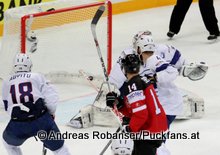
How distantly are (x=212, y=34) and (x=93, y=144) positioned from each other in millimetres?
3094

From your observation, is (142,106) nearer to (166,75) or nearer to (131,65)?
(131,65)

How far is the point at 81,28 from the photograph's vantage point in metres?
A: 6.39

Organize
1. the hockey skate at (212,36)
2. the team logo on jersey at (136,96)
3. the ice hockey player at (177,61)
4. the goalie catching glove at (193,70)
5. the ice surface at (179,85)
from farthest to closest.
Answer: the hockey skate at (212,36) < the ice surface at (179,85) < the goalie catching glove at (193,70) < the ice hockey player at (177,61) < the team logo on jersey at (136,96)

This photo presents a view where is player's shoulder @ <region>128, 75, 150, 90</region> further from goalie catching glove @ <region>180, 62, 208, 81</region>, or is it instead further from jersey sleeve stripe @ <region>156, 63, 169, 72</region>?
goalie catching glove @ <region>180, 62, 208, 81</region>

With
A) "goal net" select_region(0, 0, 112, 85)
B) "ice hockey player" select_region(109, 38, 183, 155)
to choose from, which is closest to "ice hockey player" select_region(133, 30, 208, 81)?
"ice hockey player" select_region(109, 38, 183, 155)

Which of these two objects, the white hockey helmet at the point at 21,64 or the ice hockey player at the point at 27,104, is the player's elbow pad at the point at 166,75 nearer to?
the ice hockey player at the point at 27,104

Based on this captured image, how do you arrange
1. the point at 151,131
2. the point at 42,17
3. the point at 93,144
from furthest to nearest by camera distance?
the point at 42,17 → the point at 93,144 → the point at 151,131

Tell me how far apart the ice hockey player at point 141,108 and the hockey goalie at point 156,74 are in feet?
1.40

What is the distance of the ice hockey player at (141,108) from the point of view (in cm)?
411

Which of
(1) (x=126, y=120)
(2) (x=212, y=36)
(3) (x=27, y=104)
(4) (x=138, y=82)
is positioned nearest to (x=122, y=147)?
(4) (x=138, y=82)

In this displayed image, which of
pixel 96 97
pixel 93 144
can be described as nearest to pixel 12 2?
pixel 96 97

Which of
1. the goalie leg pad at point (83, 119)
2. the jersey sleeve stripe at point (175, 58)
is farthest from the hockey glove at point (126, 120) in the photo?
the goalie leg pad at point (83, 119)

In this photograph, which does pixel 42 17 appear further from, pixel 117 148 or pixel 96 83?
pixel 117 148

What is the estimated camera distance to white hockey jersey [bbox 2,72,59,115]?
4.44 meters
